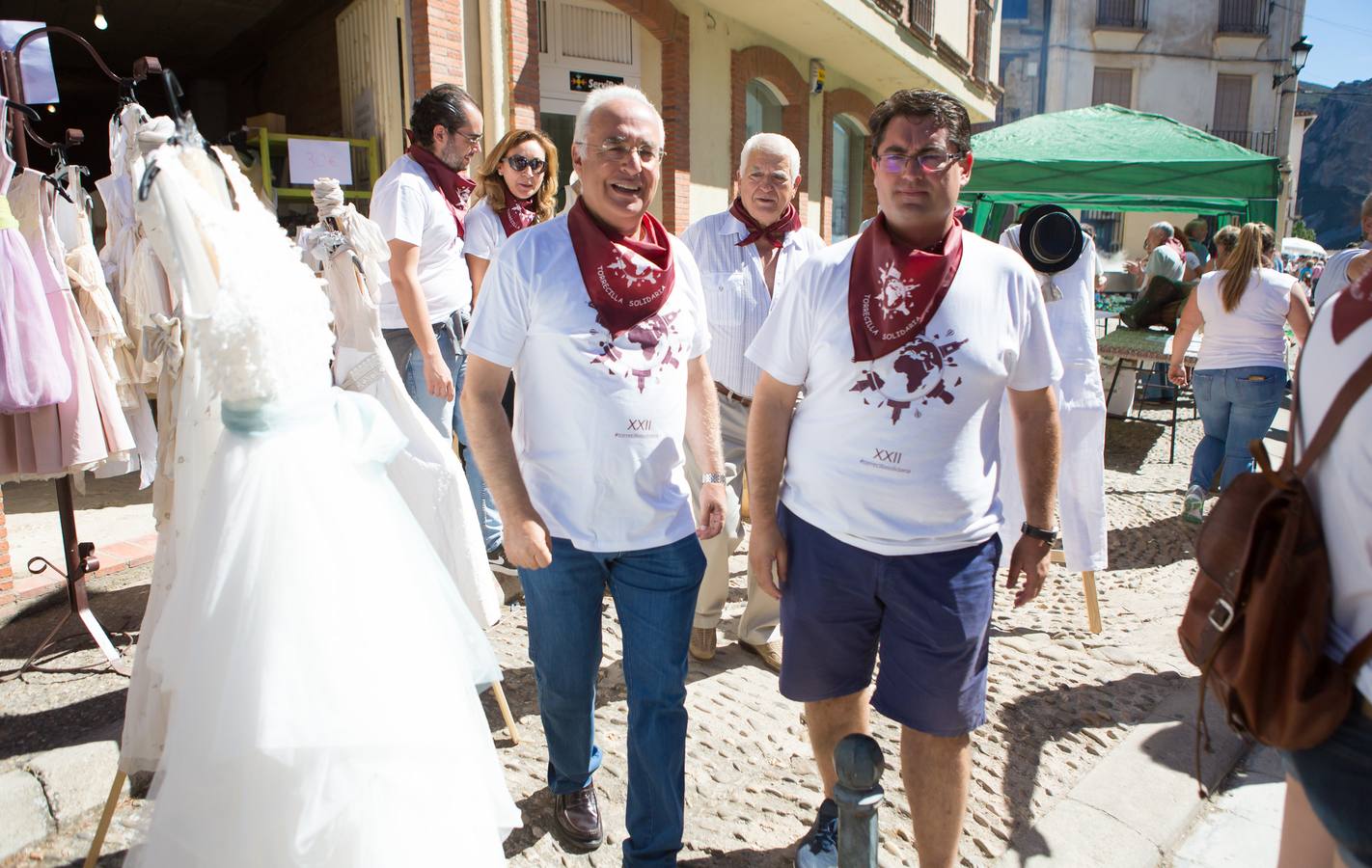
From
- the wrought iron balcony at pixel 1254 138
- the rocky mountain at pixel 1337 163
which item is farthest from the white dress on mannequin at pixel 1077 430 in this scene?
the rocky mountain at pixel 1337 163

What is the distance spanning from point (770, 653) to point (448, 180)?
8.47ft

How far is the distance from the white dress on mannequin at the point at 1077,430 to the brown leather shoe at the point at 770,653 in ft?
3.58

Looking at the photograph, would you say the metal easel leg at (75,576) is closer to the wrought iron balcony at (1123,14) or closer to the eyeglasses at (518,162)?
the eyeglasses at (518,162)

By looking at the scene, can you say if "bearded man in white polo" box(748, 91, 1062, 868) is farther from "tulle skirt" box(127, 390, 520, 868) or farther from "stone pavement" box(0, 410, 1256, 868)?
"tulle skirt" box(127, 390, 520, 868)

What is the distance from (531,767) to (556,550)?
1.09 m

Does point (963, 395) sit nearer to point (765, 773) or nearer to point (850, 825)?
point (850, 825)

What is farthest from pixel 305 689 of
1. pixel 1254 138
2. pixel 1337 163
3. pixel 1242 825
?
pixel 1337 163

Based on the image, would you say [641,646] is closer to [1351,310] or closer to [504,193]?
[1351,310]

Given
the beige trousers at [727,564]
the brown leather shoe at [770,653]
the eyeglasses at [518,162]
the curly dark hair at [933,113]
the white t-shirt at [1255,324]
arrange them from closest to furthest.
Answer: the curly dark hair at [933,113] < the beige trousers at [727,564] < the brown leather shoe at [770,653] < the eyeglasses at [518,162] < the white t-shirt at [1255,324]

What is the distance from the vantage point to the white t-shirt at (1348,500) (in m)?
1.42

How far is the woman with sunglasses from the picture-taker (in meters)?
4.27

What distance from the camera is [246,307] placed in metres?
1.72

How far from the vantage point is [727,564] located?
12.6 feet

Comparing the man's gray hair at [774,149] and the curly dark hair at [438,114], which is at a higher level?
the curly dark hair at [438,114]
